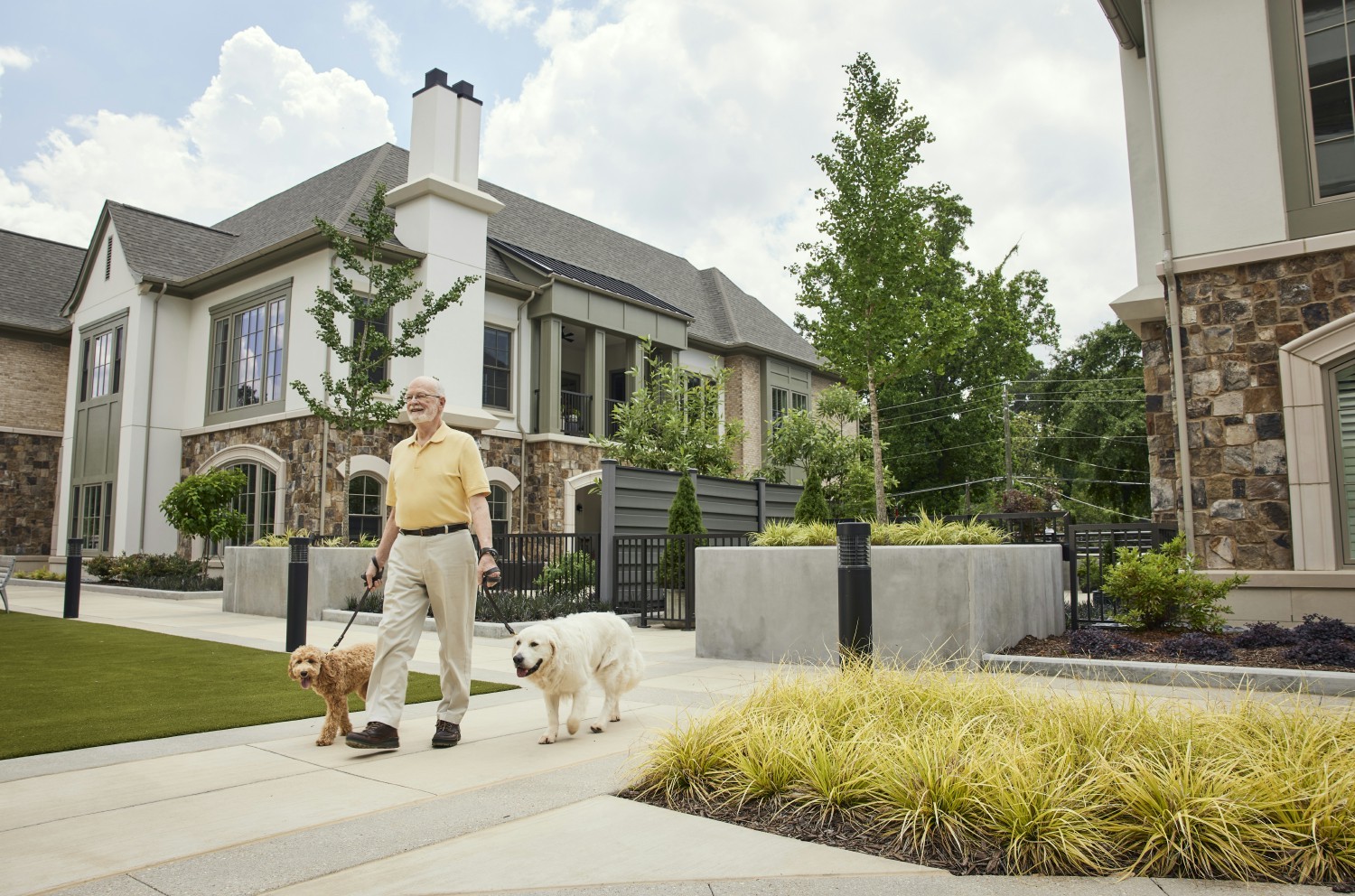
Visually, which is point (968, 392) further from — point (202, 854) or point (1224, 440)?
point (202, 854)

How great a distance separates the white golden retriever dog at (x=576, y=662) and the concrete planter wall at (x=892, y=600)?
291cm

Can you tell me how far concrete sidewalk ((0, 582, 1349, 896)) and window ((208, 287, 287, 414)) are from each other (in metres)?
16.6

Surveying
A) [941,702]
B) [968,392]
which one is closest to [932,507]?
[968,392]

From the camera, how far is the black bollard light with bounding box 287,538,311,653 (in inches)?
386

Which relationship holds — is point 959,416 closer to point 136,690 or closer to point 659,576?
point 659,576

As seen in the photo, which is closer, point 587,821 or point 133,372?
point 587,821

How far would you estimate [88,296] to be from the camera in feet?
83.6

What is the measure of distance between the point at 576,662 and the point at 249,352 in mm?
18995

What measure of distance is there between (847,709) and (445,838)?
218 cm

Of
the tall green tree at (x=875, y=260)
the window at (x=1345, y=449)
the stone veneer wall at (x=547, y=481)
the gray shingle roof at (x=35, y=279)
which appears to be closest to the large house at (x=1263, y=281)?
the window at (x=1345, y=449)

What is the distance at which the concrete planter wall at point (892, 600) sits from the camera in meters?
7.98

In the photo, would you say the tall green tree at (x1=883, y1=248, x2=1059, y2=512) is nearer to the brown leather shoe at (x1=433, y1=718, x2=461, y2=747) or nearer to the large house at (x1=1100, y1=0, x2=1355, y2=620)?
the large house at (x1=1100, y1=0, x2=1355, y2=620)

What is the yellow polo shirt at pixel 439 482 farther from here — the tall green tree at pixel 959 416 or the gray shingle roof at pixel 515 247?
the tall green tree at pixel 959 416

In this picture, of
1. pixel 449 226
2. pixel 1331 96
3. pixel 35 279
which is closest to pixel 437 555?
pixel 1331 96
